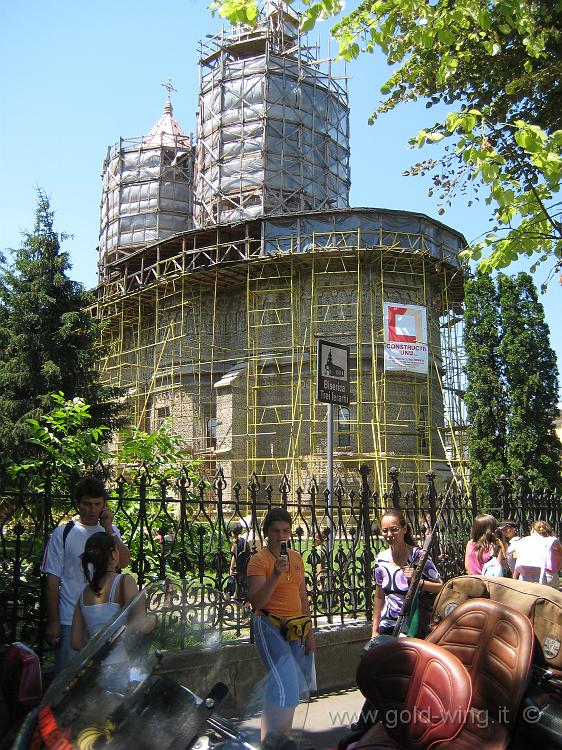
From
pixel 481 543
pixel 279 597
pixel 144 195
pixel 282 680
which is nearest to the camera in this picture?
pixel 282 680

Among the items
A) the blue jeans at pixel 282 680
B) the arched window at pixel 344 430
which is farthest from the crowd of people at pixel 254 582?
the arched window at pixel 344 430

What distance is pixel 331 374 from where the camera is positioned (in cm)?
797

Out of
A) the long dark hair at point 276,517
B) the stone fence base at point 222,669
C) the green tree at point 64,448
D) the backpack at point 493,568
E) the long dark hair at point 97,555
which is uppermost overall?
the green tree at point 64,448

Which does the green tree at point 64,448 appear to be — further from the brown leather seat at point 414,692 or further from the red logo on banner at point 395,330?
the red logo on banner at point 395,330

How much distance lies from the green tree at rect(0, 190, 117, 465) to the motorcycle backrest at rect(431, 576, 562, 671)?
60.1 ft

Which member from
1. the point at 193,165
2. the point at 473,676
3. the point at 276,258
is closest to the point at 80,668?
the point at 473,676

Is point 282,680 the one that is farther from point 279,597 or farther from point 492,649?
point 279,597

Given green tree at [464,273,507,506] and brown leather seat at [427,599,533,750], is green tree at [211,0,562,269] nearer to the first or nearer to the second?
brown leather seat at [427,599,533,750]

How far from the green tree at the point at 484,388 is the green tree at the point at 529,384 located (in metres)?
0.40

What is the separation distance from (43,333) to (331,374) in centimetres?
1663

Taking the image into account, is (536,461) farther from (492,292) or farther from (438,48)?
(438,48)

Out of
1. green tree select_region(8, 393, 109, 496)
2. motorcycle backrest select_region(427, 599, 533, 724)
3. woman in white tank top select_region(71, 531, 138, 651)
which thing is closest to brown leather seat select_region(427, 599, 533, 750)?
motorcycle backrest select_region(427, 599, 533, 724)

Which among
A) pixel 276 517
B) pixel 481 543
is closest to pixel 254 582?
pixel 276 517

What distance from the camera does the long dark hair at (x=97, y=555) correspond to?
171 inches
